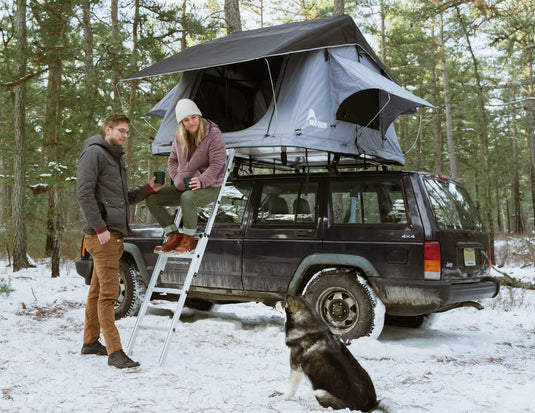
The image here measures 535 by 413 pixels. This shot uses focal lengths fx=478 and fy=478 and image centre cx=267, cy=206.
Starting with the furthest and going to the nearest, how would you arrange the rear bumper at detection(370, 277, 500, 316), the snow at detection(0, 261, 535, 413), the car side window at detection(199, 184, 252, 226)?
the car side window at detection(199, 184, 252, 226) < the rear bumper at detection(370, 277, 500, 316) < the snow at detection(0, 261, 535, 413)

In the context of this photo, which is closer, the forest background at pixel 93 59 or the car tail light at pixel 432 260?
the car tail light at pixel 432 260

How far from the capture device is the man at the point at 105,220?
4414 millimetres

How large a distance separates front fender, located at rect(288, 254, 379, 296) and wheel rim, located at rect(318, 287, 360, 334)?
31 centimetres

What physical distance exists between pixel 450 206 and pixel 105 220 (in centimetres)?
386

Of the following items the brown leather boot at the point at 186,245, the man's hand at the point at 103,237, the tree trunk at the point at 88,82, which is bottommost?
the brown leather boot at the point at 186,245

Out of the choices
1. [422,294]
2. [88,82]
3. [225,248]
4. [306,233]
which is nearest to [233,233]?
[225,248]

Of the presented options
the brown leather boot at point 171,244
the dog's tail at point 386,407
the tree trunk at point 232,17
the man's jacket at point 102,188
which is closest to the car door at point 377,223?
the brown leather boot at point 171,244

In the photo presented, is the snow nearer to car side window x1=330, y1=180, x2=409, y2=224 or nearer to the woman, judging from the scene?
the woman

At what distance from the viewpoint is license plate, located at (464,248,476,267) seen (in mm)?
5410

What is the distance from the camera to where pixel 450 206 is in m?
5.64

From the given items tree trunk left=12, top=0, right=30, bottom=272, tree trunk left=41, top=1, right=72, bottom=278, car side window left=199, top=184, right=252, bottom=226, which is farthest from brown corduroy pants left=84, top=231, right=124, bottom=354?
tree trunk left=12, top=0, right=30, bottom=272

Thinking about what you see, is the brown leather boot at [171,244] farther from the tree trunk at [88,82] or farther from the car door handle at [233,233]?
the tree trunk at [88,82]

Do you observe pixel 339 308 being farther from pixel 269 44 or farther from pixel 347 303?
pixel 269 44

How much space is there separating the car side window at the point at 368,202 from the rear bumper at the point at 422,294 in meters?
0.71
